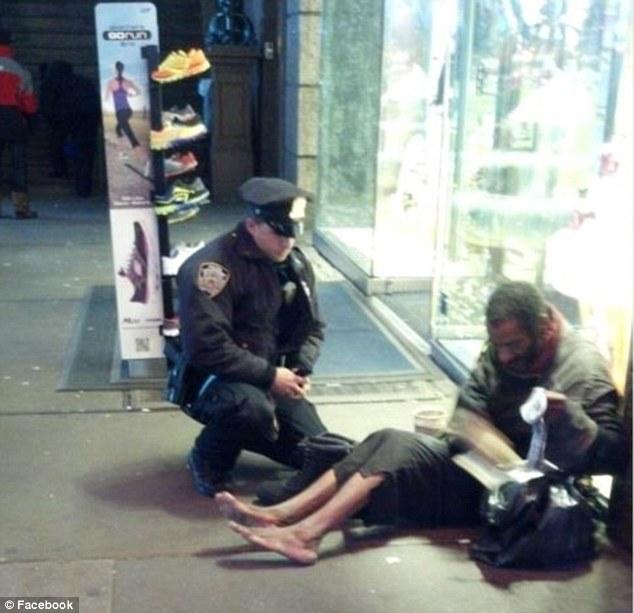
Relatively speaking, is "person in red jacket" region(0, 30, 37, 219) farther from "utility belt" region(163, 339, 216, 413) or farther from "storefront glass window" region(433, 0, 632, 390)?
"utility belt" region(163, 339, 216, 413)

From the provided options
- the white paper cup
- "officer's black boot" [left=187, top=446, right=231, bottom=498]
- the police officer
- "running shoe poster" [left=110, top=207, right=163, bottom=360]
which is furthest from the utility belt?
"running shoe poster" [left=110, top=207, right=163, bottom=360]

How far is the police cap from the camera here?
3721 millimetres

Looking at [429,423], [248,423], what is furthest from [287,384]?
[429,423]

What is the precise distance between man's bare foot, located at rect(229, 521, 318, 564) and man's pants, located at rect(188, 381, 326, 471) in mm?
515

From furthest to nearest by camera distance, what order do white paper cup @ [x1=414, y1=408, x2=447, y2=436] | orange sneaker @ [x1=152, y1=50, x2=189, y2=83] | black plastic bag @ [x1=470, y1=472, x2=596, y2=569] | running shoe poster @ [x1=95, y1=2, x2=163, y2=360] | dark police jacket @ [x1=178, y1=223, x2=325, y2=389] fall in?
1. running shoe poster @ [x1=95, y1=2, x2=163, y2=360]
2. orange sneaker @ [x1=152, y1=50, x2=189, y2=83]
3. white paper cup @ [x1=414, y1=408, x2=447, y2=436]
4. dark police jacket @ [x1=178, y1=223, x2=325, y2=389]
5. black plastic bag @ [x1=470, y1=472, x2=596, y2=569]

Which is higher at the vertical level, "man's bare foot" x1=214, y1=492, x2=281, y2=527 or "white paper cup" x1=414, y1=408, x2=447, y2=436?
"man's bare foot" x1=214, y1=492, x2=281, y2=527

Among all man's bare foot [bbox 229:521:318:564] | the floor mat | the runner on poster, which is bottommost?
the floor mat

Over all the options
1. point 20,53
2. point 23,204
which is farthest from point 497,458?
point 20,53

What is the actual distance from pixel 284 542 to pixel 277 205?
1.25 metres

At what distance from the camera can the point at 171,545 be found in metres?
3.47

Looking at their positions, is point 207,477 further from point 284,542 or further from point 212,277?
point 212,277

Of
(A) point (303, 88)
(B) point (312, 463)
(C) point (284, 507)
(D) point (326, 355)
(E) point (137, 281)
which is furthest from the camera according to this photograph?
(A) point (303, 88)

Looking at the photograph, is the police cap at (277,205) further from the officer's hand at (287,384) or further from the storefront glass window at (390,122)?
the storefront glass window at (390,122)

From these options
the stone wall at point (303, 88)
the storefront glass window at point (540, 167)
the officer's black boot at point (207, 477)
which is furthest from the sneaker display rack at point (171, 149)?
the stone wall at point (303, 88)
